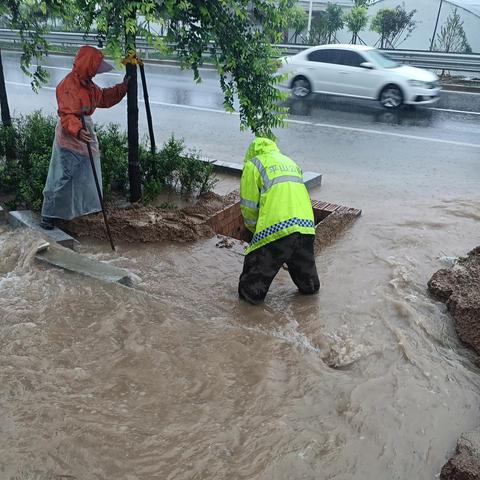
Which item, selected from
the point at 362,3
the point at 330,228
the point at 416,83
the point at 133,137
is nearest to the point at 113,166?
the point at 133,137

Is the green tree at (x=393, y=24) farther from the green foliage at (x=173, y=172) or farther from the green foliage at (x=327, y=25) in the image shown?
the green foliage at (x=173, y=172)

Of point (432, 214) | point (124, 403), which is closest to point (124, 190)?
point (124, 403)

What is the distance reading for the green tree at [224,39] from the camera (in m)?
4.45

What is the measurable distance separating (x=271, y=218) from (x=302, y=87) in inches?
426

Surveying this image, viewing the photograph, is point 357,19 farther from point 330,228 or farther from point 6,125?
point 330,228

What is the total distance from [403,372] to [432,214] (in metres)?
3.32

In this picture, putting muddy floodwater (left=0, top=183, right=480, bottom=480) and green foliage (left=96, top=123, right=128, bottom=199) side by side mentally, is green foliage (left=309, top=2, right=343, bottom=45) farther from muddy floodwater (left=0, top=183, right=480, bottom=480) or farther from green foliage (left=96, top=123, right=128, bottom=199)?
muddy floodwater (left=0, top=183, right=480, bottom=480)

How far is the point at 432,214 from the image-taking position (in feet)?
21.4

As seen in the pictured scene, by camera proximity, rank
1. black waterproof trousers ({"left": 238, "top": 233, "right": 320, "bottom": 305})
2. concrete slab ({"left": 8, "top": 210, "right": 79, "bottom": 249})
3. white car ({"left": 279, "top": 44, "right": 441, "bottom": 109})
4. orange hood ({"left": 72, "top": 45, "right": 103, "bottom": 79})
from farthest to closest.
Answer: white car ({"left": 279, "top": 44, "right": 441, "bottom": 109}) < concrete slab ({"left": 8, "top": 210, "right": 79, "bottom": 249}) < orange hood ({"left": 72, "top": 45, "right": 103, "bottom": 79}) < black waterproof trousers ({"left": 238, "top": 233, "right": 320, "bottom": 305})

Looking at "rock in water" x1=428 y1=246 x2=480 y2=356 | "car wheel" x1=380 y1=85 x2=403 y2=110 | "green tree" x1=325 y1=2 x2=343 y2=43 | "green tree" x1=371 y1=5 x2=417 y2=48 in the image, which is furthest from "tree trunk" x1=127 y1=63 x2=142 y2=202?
"green tree" x1=325 y1=2 x2=343 y2=43

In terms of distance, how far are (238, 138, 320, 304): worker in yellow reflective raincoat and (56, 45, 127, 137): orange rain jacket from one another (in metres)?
1.80

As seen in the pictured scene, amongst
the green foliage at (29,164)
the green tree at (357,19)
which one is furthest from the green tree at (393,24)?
the green foliage at (29,164)

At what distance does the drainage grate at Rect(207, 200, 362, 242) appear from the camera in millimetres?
5906

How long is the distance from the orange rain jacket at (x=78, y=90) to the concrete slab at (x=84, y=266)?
1137mm
